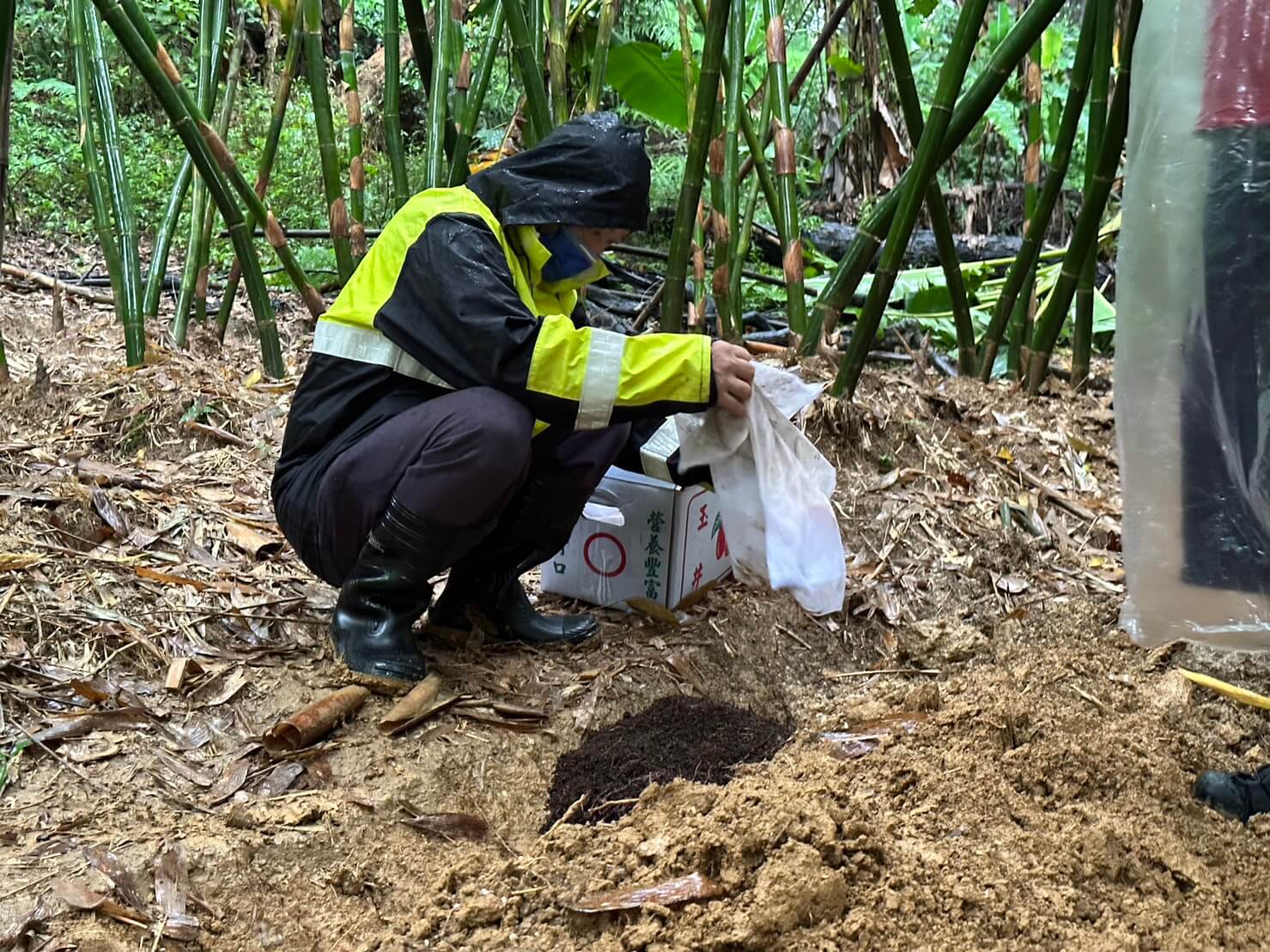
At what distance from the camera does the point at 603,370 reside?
5.45 ft

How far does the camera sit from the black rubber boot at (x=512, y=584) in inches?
78.0

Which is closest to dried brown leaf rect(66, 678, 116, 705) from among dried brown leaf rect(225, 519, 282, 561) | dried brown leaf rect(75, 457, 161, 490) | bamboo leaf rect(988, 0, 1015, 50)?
dried brown leaf rect(225, 519, 282, 561)

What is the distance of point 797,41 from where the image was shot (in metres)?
6.26

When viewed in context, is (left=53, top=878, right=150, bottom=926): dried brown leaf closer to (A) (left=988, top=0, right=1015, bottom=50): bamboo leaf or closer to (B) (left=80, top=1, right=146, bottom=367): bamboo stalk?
(B) (left=80, top=1, right=146, bottom=367): bamboo stalk

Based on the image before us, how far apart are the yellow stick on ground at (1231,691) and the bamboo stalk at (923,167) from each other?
1.04 metres

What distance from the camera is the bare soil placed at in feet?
4.13

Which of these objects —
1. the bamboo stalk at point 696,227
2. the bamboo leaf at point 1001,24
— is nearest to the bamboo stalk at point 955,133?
the bamboo stalk at point 696,227

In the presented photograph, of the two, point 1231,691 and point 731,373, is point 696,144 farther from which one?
point 1231,691

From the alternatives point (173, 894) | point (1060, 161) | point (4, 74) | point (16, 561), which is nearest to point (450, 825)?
point (173, 894)

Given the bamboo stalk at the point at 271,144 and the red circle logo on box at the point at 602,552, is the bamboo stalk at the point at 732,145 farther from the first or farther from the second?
the bamboo stalk at the point at 271,144

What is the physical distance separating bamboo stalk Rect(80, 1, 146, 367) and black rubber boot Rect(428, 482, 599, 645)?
64.2 inches

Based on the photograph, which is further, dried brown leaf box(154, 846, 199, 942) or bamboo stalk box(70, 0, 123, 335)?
bamboo stalk box(70, 0, 123, 335)

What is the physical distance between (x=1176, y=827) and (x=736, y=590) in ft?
3.40

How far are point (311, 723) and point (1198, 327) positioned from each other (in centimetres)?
132
